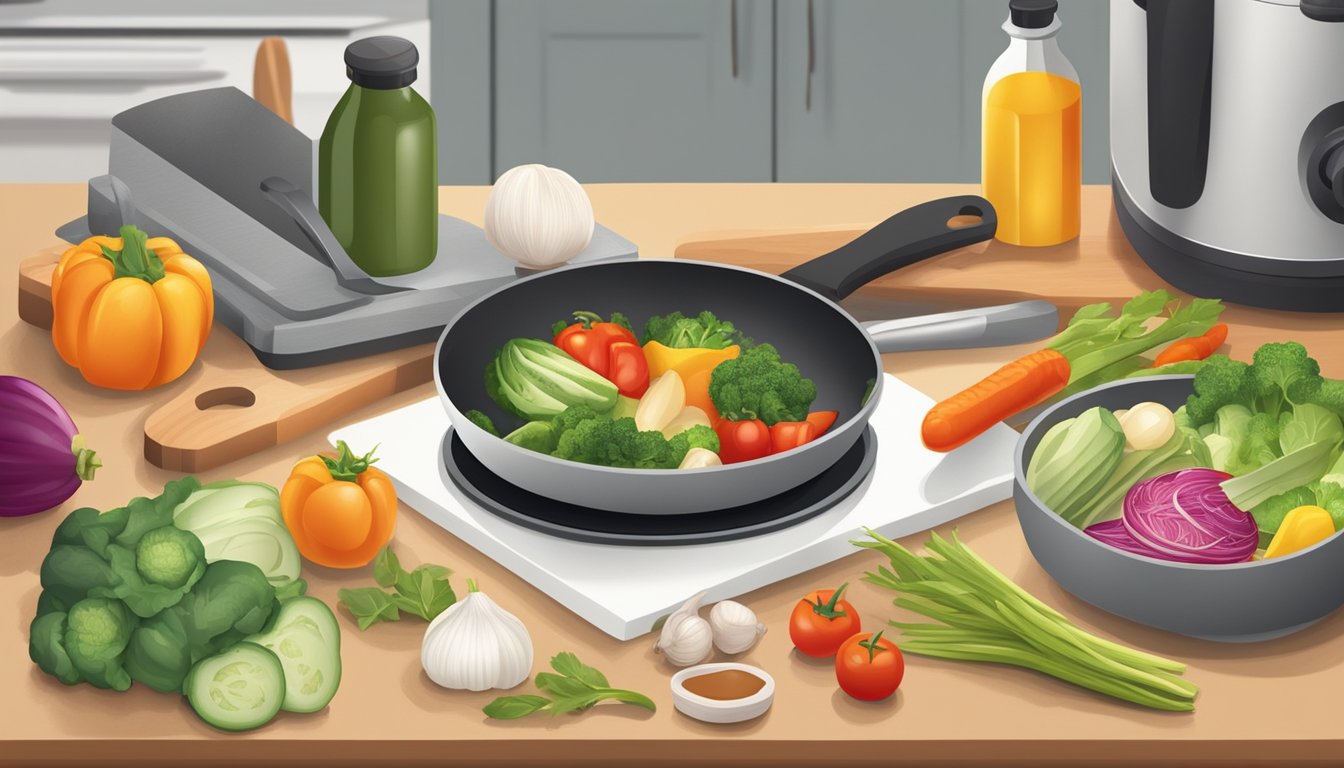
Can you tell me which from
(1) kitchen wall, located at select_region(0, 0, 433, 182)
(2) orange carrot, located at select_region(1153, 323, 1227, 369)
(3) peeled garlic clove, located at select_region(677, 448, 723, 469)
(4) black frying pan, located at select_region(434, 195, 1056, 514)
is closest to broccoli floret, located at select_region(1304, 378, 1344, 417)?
(2) orange carrot, located at select_region(1153, 323, 1227, 369)

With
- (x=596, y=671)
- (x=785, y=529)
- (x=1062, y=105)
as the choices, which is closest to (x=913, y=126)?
(x=1062, y=105)

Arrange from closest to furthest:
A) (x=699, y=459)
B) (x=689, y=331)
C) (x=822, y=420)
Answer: (x=699, y=459)
(x=822, y=420)
(x=689, y=331)

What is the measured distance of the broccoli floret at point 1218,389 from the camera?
1.41m

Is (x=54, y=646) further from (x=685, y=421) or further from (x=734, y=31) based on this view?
(x=734, y=31)

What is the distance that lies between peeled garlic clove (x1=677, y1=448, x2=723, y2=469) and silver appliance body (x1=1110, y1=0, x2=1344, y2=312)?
2.21ft

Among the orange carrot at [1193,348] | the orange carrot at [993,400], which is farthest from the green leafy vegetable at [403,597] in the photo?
the orange carrot at [1193,348]

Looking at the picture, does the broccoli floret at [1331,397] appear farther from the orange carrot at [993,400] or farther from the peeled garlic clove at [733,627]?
the peeled garlic clove at [733,627]

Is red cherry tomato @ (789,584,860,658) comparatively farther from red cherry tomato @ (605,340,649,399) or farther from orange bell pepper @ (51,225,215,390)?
orange bell pepper @ (51,225,215,390)

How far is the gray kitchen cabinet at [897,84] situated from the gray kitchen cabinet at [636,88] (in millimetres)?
62

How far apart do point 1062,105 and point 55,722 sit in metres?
1.20

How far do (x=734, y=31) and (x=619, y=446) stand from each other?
2013 millimetres

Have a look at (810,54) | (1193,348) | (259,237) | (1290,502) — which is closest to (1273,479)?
(1290,502)

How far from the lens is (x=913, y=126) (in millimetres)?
3346

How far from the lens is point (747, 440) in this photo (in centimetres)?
143
